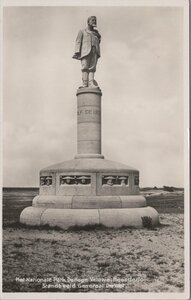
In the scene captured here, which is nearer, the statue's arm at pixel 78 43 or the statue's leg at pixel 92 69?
the statue's arm at pixel 78 43

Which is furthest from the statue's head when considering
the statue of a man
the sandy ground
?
the sandy ground

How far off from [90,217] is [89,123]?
397cm

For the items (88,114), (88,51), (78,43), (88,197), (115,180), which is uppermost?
(78,43)

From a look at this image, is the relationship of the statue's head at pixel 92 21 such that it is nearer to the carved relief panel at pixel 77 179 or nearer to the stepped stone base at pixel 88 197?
the stepped stone base at pixel 88 197

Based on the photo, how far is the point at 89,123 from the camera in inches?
651

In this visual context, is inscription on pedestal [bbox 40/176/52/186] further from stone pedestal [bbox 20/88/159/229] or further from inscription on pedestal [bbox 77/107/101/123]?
inscription on pedestal [bbox 77/107/101/123]

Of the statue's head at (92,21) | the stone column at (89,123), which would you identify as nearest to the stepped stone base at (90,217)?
the stone column at (89,123)

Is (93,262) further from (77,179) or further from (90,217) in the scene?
(77,179)

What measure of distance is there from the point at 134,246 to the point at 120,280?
69.6 inches

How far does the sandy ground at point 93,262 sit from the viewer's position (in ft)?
35.6

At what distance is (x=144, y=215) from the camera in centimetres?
1497

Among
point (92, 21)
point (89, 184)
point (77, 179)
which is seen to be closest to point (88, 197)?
point (89, 184)

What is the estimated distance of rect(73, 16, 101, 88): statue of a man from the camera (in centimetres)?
1616

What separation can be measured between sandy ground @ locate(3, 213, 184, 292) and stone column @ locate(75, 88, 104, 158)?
12.7 feet
